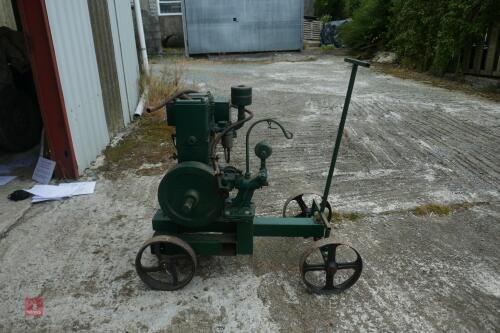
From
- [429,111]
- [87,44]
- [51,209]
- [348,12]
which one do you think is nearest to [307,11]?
[348,12]

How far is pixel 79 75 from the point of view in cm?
434

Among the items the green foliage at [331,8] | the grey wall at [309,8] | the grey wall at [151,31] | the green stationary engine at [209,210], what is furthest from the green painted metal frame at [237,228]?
the grey wall at [309,8]

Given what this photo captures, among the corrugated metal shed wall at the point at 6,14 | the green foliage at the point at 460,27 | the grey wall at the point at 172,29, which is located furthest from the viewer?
the grey wall at the point at 172,29

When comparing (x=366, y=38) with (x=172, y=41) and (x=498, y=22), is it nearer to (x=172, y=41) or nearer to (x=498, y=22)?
(x=498, y=22)

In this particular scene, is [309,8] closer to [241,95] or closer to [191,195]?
[241,95]

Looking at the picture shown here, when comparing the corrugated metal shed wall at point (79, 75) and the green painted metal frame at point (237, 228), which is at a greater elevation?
the corrugated metal shed wall at point (79, 75)

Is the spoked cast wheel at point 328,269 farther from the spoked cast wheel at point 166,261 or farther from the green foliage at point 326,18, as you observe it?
the green foliage at point 326,18

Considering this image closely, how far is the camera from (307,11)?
81.9 feet

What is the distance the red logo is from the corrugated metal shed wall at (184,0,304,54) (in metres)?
14.7

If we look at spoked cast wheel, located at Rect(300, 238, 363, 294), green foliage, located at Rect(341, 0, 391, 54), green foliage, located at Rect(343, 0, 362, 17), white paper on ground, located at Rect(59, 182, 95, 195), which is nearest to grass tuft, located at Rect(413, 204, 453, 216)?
spoked cast wheel, located at Rect(300, 238, 363, 294)

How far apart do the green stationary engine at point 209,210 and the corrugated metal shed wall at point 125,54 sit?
380 centimetres

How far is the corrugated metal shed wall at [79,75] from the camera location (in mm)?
3924

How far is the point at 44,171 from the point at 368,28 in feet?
40.9

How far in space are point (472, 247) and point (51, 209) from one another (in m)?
3.65
